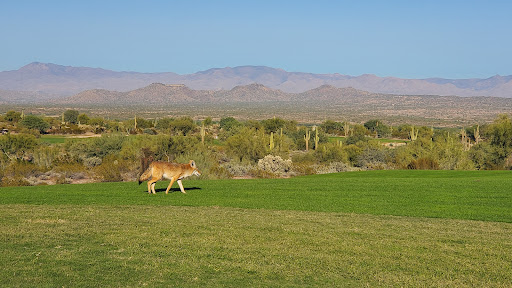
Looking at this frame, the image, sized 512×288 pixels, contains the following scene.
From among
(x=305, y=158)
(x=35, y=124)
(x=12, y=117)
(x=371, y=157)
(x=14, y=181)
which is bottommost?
(x=305, y=158)

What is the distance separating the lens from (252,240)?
→ 36.8ft

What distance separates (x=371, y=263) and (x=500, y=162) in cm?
4636

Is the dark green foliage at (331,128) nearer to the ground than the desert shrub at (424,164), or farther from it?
nearer to the ground

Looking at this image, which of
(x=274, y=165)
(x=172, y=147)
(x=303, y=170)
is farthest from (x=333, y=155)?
(x=172, y=147)

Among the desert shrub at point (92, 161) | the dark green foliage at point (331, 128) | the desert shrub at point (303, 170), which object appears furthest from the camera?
the dark green foliage at point (331, 128)

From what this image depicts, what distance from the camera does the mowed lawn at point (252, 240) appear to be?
879 centimetres

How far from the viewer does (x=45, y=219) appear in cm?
1277

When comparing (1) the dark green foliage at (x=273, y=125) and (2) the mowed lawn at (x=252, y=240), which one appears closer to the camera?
(2) the mowed lawn at (x=252, y=240)

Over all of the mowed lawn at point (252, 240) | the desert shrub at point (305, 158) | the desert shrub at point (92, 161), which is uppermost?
the mowed lawn at point (252, 240)

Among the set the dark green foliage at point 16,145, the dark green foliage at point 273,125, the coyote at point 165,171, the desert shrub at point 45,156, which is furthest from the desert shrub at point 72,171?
the dark green foliage at point 273,125

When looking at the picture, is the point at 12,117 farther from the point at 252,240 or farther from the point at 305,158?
the point at 252,240

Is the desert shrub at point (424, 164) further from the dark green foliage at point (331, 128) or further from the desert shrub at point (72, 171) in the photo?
the dark green foliage at point (331, 128)

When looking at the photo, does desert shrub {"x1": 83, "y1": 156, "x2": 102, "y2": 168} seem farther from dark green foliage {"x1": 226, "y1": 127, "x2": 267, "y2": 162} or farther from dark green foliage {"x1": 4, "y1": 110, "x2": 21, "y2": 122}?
dark green foliage {"x1": 4, "y1": 110, "x2": 21, "y2": 122}

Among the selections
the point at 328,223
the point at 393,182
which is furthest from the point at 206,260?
the point at 393,182
